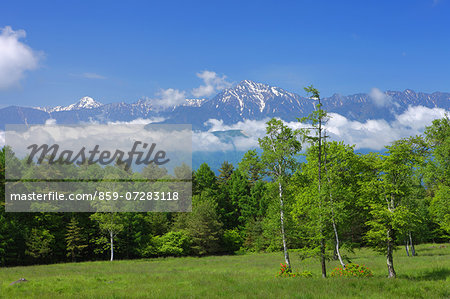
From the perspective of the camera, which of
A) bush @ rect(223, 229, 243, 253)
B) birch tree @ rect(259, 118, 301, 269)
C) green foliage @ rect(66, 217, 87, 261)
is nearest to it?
birch tree @ rect(259, 118, 301, 269)

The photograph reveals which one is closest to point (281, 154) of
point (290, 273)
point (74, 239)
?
point (290, 273)

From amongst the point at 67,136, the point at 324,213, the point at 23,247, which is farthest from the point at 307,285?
the point at 67,136

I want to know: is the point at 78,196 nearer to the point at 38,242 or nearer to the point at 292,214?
the point at 38,242

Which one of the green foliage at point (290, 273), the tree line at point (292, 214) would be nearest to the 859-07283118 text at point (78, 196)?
the tree line at point (292, 214)

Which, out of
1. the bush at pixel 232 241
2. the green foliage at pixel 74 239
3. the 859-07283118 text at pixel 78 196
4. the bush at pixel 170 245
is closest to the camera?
the 859-07283118 text at pixel 78 196

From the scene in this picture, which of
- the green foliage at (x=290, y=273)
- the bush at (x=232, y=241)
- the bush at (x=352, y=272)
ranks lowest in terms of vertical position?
the bush at (x=232, y=241)

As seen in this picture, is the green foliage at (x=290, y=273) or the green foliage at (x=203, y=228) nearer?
the green foliage at (x=290, y=273)

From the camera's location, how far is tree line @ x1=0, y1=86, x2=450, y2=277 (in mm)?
23047

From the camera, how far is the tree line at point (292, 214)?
75.6ft

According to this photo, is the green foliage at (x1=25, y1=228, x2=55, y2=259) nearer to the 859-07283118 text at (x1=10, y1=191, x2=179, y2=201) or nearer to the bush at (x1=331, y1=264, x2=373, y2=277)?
the 859-07283118 text at (x1=10, y1=191, x2=179, y2=201)

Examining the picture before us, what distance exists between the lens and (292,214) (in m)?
25.5

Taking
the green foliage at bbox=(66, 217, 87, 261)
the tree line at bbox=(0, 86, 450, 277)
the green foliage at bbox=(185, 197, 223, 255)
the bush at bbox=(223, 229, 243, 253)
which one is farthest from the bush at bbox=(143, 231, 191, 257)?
the green foliage at bbox=(66, 217, 87, 261)

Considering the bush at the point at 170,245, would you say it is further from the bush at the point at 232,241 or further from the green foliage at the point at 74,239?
the green foliage at the point at 74,239

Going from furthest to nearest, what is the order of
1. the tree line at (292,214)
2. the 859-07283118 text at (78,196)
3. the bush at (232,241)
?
the bush at (232,241), the 859-07283118 text at (78,196), the tree line at (292,214)
